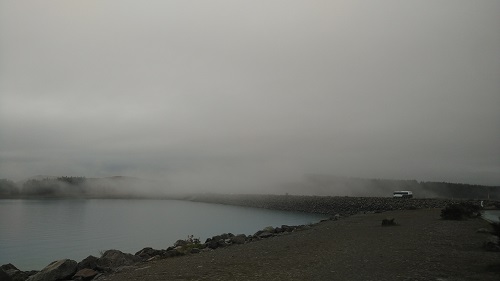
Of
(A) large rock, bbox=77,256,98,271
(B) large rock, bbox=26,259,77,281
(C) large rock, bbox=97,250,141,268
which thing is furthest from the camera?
(C) large rock, bbox=97,250,141,268

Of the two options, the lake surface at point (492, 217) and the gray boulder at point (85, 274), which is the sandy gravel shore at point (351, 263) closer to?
the gray boulder at point (85, 274)

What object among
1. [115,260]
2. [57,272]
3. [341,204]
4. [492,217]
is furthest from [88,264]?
[341,204]

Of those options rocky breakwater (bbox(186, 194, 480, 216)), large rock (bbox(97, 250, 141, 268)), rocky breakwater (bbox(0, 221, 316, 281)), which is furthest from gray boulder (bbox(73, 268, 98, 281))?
rocky breakwater (bbox(186, 194, 480, 216))

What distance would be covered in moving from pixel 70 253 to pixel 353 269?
79.1 feet

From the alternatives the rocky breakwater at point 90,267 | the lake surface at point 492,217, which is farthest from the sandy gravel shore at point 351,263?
the lake surface at point 492,217

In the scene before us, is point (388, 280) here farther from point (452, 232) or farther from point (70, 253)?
point (70, 253)

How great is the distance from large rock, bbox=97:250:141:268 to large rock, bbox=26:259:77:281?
3.77ft

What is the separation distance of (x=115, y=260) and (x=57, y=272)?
2.31 meters

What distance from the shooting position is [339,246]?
1673 cm

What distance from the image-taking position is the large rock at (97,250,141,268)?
15.6 metres

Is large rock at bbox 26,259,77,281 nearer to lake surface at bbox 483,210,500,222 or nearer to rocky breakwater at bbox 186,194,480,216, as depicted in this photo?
lake surface at bbox 483,210,500,222

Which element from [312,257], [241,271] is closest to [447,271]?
[312,257]

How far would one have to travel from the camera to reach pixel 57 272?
14367mm

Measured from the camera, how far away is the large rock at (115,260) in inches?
613
